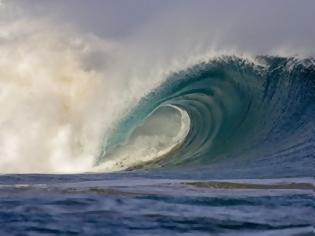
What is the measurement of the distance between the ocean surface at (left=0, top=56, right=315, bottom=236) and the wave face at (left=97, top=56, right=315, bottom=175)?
0.03 metres

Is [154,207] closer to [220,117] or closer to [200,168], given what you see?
[200,168]

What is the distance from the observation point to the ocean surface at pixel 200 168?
24.3 feet

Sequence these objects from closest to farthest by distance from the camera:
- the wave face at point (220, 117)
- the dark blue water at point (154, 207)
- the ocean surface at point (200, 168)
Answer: the dark blue water at point (154, 207) → the ocean surface at point (200, 168) → the wave face at point (220, 117)

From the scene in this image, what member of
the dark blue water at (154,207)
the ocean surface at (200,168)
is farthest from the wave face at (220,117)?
the dark blue water at (154,207)

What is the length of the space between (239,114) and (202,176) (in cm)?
707

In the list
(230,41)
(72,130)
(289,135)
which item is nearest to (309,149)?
(289,135)

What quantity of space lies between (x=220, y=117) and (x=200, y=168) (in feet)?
16.4

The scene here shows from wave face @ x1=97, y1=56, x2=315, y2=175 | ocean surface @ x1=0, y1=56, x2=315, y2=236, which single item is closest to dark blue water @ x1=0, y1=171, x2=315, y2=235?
ocean surface @ x1=0, y1=56, x2=315, y2=236

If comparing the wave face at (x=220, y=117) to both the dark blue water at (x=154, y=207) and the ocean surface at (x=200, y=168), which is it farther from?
the dark blue water at (x=154, y=207)

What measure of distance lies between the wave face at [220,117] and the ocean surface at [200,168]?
0.10 ft

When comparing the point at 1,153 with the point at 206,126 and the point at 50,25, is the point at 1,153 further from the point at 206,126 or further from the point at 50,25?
the point at 206,126

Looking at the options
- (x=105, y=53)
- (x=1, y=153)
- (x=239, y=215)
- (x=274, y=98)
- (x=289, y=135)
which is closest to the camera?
(x=239, y=215)

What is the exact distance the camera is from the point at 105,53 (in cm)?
2320

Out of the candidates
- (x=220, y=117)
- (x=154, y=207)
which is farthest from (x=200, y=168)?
(x=154, y=207)
